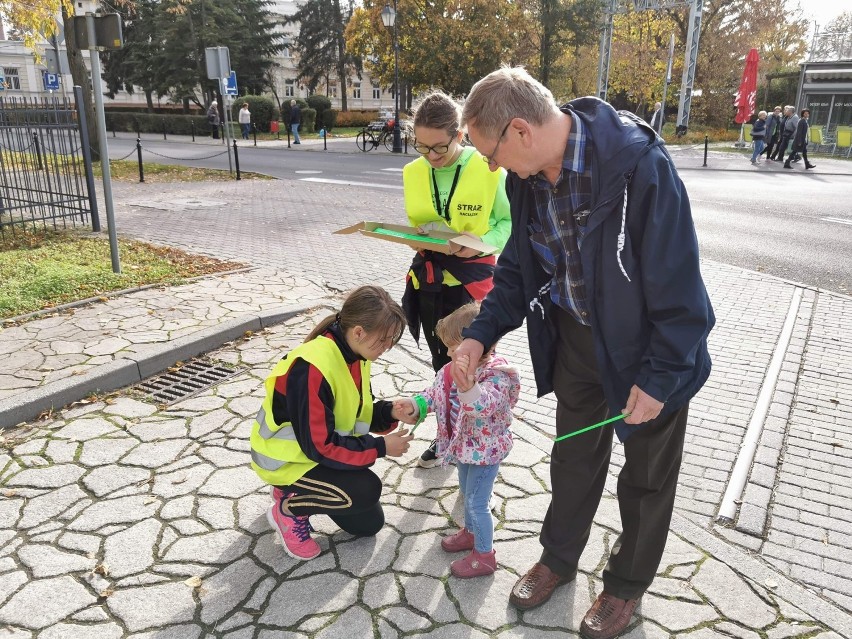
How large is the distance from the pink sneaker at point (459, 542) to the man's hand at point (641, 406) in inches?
46.1

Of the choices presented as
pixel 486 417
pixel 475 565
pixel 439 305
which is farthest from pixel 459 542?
pixel 439 305

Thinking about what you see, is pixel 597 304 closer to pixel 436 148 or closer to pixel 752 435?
pixel 436 148

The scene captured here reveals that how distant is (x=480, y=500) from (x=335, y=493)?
0.63 m

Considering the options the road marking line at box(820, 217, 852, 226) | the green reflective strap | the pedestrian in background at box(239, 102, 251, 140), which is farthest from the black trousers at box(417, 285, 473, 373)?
the pedestrian in background at box(239, 102, 251, 140)

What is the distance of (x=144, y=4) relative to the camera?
50062 mm

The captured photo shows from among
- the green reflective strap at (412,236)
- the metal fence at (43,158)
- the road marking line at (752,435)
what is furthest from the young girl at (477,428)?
the metal fence at (43,158)

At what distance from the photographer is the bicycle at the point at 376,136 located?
27.4 m

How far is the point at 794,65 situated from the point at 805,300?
149 feet

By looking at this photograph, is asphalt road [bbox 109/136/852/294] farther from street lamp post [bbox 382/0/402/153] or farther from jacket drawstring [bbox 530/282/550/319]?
jacket drawstring [bbox 530/282/550/319]

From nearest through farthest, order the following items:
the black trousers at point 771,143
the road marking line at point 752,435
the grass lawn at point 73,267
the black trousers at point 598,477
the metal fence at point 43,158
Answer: the black trousers at point 598,477 < the road marking line at point 752,435 < the grass lawn at point 73,267 < the metal fence at point 43,158 < the black trousers at point 771,143

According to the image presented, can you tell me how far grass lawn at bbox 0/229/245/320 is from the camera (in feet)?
20.6

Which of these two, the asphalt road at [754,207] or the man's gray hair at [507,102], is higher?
the man's gray hair at [507,102]

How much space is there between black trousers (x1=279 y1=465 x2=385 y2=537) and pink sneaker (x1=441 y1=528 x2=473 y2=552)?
37 centimetres

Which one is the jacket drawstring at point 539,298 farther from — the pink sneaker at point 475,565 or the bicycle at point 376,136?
the bicycle at point 376,136
